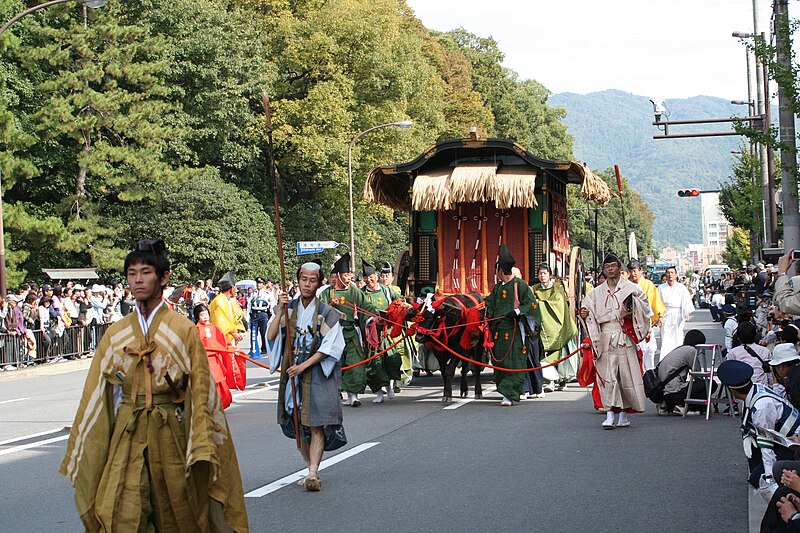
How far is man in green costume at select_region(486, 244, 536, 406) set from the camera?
1492 centimetres

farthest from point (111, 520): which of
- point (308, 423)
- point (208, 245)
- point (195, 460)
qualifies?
point (208, 245)

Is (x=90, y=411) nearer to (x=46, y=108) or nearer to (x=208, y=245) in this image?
(x=46, y=108)

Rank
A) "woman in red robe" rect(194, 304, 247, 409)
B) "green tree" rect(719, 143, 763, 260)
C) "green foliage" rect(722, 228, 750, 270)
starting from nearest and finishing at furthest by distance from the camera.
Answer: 1. "woman in red robe" rect(194, 304, 247, 409)
2. "green tree" rect(719, 143, 763, 260)
3. "green foliage" rect(722, 228, 750, 270)

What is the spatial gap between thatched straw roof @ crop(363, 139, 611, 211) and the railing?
8930mm

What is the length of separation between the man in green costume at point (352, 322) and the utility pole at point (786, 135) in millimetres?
7423

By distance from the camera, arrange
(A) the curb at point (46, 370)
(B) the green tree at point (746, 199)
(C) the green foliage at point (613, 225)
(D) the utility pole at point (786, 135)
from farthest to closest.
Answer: (C) the green foliage at point (613, 225) → (B) the green tree at point (746, 199) → (A) the curb at point (46, 370) → (D) the utility pole at point (786, 135)

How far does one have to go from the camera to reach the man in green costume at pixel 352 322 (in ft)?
49.2

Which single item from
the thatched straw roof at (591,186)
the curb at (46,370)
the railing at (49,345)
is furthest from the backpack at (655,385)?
the curb at (46,370)

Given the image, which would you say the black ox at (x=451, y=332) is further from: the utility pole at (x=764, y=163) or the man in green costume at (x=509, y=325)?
the utility pole at (x=764, y=163)

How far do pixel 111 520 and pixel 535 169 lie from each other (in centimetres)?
1262

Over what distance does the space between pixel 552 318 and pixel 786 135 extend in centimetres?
600

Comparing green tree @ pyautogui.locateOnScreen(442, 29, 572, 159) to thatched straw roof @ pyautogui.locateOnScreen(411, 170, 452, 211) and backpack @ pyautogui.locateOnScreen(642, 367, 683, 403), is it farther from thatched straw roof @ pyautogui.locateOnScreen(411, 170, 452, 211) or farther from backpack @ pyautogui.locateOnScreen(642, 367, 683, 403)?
backpack @ pyautogui.locateOnScreen(642, 367, 683, 403)

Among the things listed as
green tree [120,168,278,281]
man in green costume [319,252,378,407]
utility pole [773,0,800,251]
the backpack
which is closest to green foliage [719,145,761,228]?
green tree [120,168,278,281]

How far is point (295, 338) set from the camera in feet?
29.9
